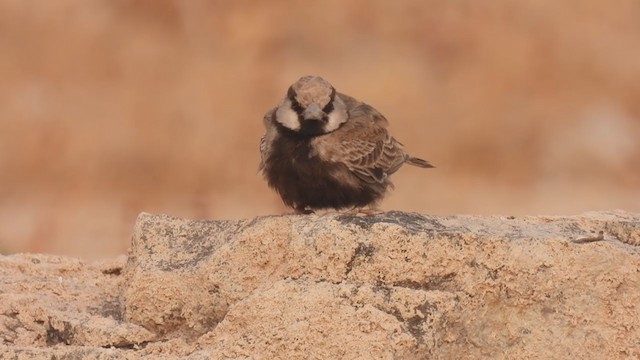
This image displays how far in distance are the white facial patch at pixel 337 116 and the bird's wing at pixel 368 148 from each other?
0.13 feet

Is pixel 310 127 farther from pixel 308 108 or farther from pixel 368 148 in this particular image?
pixel 368 148

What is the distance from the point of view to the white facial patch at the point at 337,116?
6.10 metres

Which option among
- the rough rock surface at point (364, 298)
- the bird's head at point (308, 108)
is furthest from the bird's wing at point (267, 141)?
the rough rock surface at point (364, 298)

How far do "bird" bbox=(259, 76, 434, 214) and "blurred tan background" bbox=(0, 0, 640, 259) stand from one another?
6.89 meters

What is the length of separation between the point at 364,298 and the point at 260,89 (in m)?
9.36

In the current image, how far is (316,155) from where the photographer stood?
5984mm

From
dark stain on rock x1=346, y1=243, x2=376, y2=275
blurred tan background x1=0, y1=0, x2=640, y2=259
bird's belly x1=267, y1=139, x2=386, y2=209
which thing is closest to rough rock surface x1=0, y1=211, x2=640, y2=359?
dark stain on rock x1=346, y1=243, x2=376, y2=275

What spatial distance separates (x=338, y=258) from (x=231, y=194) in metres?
8.50

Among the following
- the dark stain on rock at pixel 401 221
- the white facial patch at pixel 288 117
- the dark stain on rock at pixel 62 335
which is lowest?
the dark stain on rock at pixel 62 335

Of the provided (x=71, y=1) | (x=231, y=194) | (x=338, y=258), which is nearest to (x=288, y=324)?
(x=338, y=258)

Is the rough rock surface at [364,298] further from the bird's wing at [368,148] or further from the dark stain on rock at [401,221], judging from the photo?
the bird's wing at [368,148]

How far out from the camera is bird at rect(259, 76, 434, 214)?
19.6 ft

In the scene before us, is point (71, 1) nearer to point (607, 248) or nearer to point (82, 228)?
point (82, 228)

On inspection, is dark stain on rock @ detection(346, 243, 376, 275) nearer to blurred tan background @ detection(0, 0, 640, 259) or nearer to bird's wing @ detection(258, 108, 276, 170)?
bird's wing @ detection(258, 108, 276, 170)
